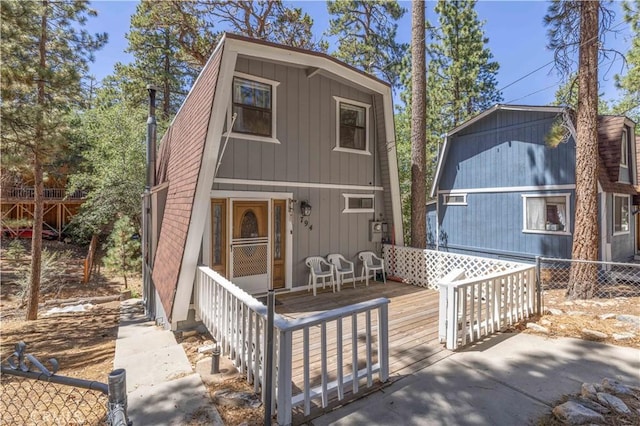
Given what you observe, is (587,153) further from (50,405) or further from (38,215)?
(38,215)

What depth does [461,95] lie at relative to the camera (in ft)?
52.7

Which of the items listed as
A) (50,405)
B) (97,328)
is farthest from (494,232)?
(97,328)

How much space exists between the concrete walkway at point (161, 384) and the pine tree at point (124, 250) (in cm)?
792

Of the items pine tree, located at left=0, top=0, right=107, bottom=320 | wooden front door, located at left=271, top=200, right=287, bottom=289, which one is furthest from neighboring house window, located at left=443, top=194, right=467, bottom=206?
pine tree, located at left=0, top=0, right=107, bottom=320

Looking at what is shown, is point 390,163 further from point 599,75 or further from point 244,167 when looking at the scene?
point 599,75

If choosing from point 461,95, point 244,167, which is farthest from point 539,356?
point 461,95

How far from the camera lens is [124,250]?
12359 mm

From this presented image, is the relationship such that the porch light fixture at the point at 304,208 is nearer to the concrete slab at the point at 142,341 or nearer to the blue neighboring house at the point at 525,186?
the concrete slab at the point at 142,341

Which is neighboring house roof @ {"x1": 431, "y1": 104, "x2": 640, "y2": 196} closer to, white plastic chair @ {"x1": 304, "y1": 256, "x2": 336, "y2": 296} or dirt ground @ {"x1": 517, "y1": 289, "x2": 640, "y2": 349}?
dirt ground @ {"x1": 517, "y1": 289, "x2": 640, "y2": 349}

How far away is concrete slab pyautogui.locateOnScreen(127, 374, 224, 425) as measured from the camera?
2.82m

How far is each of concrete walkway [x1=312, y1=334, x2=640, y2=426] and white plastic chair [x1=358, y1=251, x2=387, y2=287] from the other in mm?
3291

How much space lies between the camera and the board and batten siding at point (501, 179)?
901 cm

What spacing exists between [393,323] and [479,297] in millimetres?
1314

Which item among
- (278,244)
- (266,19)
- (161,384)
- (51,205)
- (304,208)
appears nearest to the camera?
(161,384)
